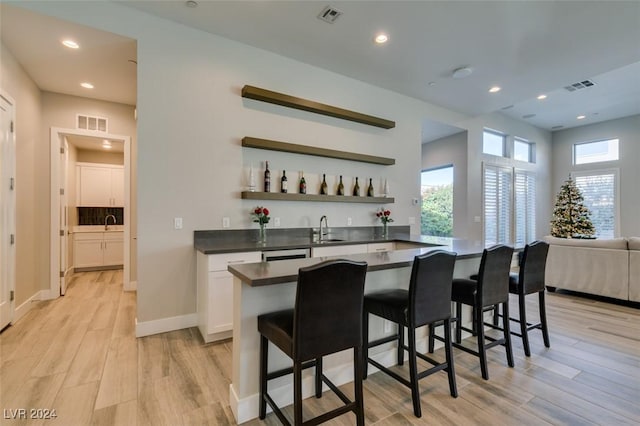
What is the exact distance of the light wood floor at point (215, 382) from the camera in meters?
1.94

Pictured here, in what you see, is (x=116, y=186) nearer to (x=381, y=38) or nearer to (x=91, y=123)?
(x=91, y=123)

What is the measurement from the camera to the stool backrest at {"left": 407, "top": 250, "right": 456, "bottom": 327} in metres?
1.94

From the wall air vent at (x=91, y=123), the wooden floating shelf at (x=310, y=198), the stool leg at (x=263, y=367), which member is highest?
the wall air vent at (x=91, y=123)

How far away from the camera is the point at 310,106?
4.05 metres

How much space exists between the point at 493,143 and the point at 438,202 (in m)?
1.80

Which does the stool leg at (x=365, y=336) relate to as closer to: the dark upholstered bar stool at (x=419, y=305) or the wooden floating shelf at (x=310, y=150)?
the dark upholstered bar stool at (x=419, y=305)

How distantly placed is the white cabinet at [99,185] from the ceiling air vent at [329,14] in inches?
228

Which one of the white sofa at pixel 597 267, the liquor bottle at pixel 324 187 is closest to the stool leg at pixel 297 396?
the liquor bottle at pixel 324 187

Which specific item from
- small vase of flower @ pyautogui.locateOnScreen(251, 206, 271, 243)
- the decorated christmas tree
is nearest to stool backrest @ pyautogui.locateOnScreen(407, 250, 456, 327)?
small vase of flower @ pyautogui.locateOnScreen(251, 206, 271, 243)

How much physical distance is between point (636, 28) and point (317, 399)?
4.82m

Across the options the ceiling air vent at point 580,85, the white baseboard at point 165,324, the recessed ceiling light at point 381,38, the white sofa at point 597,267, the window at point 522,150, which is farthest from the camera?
the window at point 522,150

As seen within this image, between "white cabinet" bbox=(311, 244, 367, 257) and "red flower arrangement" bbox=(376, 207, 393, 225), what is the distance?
34.8 inches

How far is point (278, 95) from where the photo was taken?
379cm

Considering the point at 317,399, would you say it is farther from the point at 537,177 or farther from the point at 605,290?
the point at 537,177
